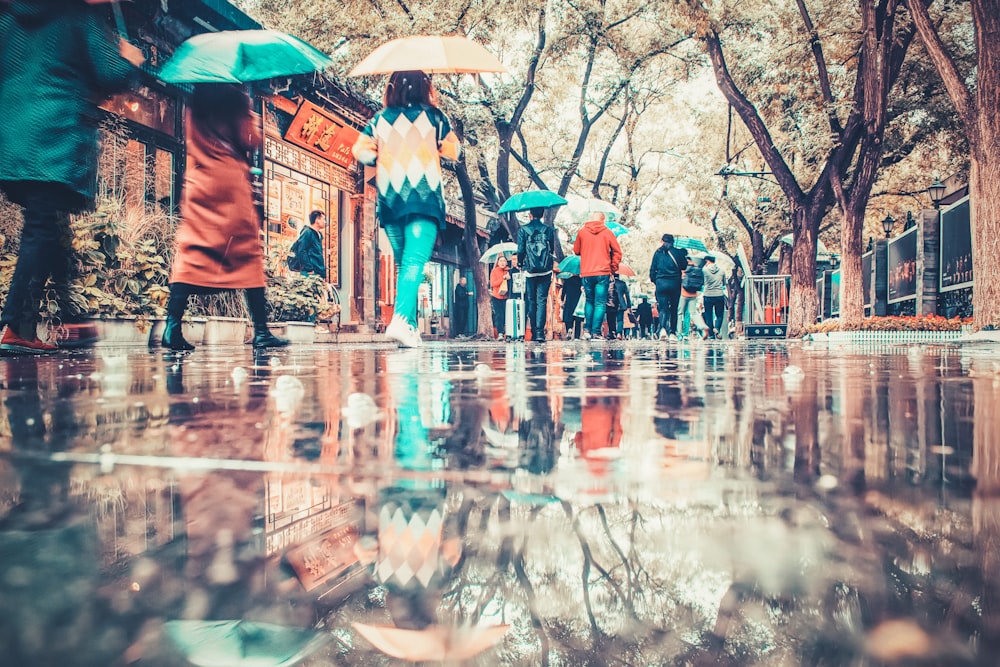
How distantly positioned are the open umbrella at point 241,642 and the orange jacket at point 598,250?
11096 mm

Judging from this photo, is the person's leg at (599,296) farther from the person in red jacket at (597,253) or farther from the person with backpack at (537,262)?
the person with backpack at (537,262)

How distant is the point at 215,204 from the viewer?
5621mm

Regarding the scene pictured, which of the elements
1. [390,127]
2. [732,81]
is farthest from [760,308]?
[390,127]

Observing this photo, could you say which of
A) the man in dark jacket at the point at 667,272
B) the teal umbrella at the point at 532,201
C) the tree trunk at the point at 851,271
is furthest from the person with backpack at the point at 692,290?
the teal umbrella at the point at 532,201

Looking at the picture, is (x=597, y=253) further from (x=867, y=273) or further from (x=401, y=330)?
(x=867, y=273)

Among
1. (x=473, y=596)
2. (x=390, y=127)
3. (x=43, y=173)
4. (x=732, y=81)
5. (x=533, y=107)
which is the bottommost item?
(x=473, y=596)

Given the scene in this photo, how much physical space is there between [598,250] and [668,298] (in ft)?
13.3

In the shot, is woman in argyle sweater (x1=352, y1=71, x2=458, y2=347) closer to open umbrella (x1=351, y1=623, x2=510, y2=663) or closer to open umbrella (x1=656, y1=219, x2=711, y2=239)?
open umbrella (x1=351, y1=623, x2=510, y2=663)

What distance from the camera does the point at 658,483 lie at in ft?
2.68

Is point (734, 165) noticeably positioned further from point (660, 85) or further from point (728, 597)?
point (728, 597)

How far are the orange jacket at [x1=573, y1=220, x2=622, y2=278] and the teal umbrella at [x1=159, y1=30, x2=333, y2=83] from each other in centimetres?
575

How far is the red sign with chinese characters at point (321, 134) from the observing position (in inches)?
635

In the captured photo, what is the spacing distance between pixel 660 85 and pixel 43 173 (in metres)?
22.0

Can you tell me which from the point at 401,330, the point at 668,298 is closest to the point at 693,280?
the point at 668,298
